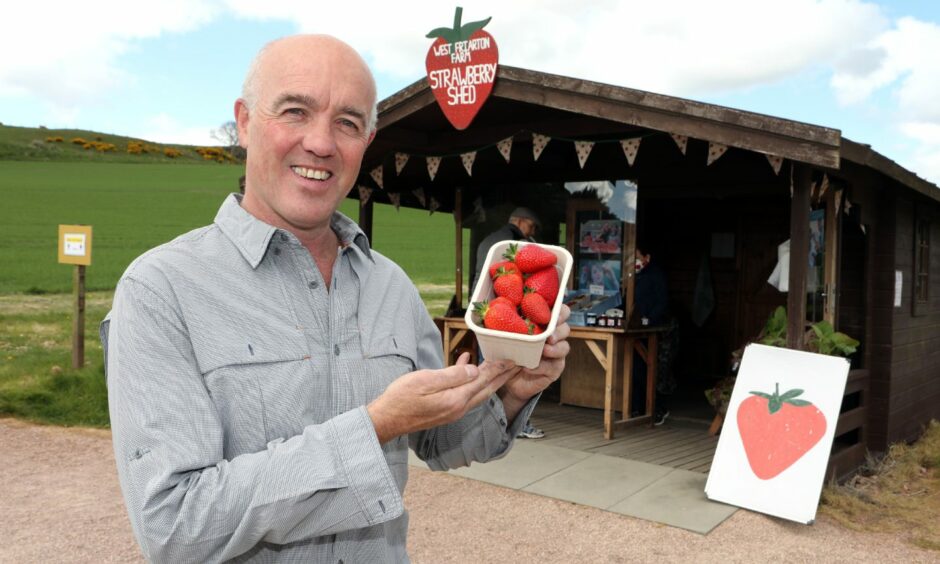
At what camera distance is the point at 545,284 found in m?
1.61

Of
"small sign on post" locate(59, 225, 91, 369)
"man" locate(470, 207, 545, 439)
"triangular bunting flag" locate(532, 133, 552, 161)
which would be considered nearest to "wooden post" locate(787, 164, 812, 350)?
"triangular bunting flag" locate(532, 133, 552, 161)

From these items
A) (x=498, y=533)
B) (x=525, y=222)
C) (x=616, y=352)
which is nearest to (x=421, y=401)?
(x=498, y=533)

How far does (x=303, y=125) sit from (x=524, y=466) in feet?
15.8

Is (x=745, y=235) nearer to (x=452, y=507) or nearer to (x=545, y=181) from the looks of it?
(x=545, y=181)

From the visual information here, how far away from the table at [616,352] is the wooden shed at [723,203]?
1.71 ft

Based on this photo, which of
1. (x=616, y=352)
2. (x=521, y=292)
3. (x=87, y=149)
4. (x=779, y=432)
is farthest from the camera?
(x=87, y=149)

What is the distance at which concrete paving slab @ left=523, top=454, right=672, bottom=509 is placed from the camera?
5.11m

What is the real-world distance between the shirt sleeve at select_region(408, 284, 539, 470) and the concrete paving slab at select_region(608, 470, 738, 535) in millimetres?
3332

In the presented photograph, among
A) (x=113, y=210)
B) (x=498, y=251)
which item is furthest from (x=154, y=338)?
(x=113, y=210)

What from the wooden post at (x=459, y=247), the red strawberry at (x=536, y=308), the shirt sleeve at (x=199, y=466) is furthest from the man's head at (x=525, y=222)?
the shirt sleeve at (x=199, y=466)

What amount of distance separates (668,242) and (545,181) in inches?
118

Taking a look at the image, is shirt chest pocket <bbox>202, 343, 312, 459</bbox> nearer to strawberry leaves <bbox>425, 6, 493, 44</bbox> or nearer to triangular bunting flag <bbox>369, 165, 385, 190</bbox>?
strawberry leaves <bbox>425, 6, 493, 44</bbox>

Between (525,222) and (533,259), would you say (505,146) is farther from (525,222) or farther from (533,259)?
(533,259)

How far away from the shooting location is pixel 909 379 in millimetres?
7676
